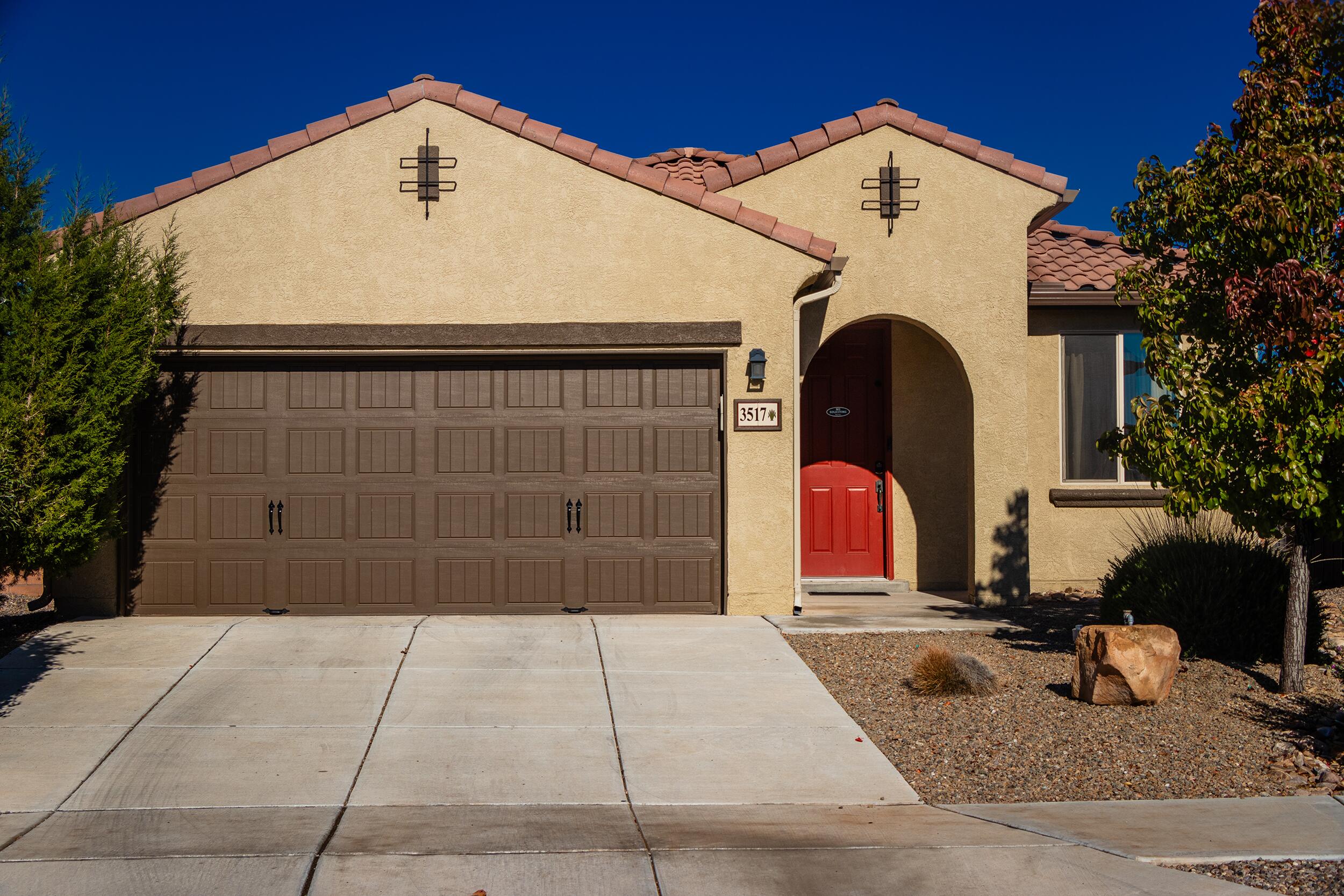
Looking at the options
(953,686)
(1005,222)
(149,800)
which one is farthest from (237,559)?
(1005,222)

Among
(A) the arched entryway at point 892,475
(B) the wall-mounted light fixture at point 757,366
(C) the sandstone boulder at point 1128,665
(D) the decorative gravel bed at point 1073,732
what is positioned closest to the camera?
(D) the decorative gravel bed at point 1073,732

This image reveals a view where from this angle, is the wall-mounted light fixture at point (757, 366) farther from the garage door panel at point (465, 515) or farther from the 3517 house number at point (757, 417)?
the garage door panel at point (465, 515)

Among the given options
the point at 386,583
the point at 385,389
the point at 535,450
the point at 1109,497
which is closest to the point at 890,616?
the point at 1109,497

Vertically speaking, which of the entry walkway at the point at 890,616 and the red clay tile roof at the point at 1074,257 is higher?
the red clay tile roof at the point at 1074,257

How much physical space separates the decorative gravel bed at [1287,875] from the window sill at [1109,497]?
23.8 ft

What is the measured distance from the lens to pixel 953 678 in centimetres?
775

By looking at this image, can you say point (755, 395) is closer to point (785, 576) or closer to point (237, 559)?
point (785, 576)

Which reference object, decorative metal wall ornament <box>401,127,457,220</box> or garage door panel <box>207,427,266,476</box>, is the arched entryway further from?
garage door panel <box>207,427,266,476</box>

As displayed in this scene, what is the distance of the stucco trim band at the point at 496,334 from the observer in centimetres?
993

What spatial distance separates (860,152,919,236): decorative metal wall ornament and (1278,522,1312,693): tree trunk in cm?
494

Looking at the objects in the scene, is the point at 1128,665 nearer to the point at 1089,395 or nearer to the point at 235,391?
the point at 1089,395

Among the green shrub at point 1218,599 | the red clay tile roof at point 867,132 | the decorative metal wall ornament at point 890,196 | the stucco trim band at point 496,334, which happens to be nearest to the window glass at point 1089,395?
the red clay tile roof at point 867,132

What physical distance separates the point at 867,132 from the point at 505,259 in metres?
4.11

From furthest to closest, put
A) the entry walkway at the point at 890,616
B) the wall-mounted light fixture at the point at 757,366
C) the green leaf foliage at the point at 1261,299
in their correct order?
the wall-mounted light fixture at the point at 757,366 → the entry walkway at the point at 890,616 → the green leaf foliage at the point at 1261,299
